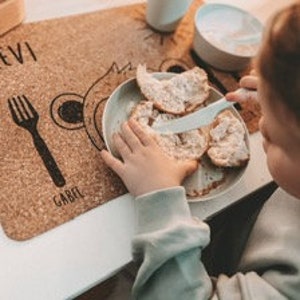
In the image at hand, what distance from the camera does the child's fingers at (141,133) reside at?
0.65 m

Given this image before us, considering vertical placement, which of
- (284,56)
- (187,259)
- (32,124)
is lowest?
(187,259)

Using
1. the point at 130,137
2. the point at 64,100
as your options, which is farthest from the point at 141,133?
the point at 64,100

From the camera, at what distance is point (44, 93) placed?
2.26 feet

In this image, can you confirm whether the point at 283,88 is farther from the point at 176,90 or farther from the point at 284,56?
the point at 176,90

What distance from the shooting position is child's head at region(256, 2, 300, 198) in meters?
0.43

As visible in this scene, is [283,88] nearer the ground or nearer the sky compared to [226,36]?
nearer the sky

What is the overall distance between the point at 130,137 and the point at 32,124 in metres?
0.13

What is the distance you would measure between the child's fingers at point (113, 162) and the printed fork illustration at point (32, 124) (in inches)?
2.4

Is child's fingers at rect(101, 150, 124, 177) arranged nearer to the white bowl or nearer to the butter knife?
the butter knife

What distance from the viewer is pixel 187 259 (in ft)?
1.86

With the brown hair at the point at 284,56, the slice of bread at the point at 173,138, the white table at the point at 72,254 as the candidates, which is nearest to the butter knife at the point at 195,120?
the slice of bread at the point at 173,138

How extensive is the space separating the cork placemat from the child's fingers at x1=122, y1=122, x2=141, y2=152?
4 centimetres

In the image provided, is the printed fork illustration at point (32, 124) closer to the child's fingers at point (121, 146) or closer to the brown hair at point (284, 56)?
the child's fingers at point (121, 146)

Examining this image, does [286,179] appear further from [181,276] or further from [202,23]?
[202,23]
